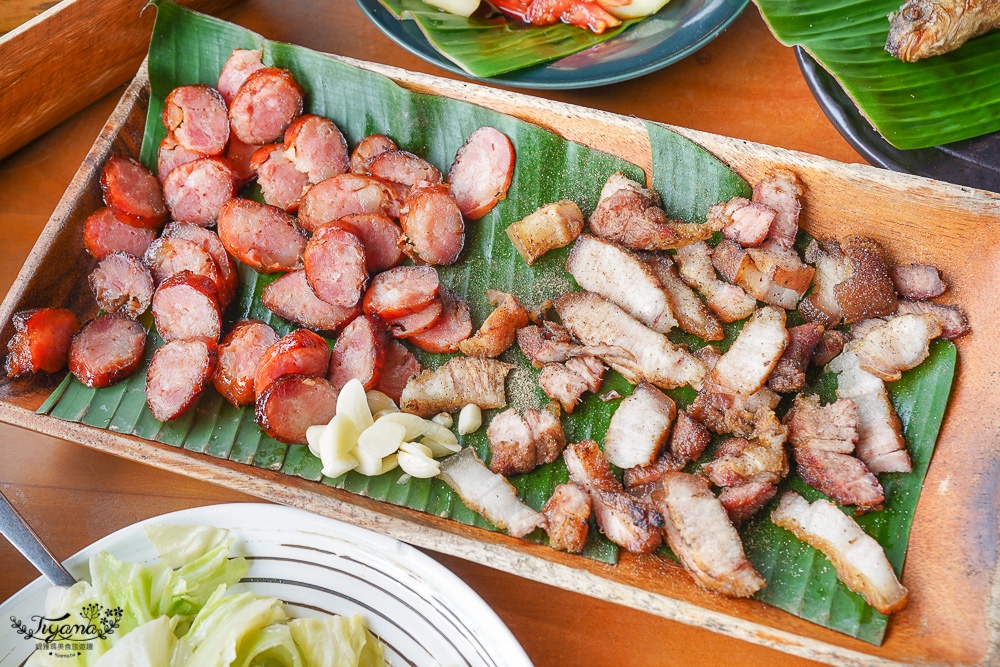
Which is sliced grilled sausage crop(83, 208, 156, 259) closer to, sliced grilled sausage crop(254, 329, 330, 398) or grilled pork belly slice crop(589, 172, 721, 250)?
sliced grilled sausage crop(254, 329, 330, 398)

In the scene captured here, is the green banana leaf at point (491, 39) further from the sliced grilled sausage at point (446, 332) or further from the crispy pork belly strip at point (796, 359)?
the crispy pork belly strip at point (796, 359)

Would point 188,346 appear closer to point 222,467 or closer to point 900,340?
point 222,467

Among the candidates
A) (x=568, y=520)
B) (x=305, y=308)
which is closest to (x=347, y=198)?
(x=305, y=308)

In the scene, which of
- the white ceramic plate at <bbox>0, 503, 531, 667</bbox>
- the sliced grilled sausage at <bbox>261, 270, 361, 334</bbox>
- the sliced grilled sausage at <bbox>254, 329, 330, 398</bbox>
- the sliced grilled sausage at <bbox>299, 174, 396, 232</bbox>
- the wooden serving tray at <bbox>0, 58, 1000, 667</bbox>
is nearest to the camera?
the wooden serving tray at <bbox>0, 58, 1000, 667</bbox>

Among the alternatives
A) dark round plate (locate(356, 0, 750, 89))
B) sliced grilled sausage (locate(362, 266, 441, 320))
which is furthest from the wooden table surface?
sliced grilled sausage (locate(362, 266, 441, 320))

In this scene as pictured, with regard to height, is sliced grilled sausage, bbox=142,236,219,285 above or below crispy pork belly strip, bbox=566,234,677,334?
above

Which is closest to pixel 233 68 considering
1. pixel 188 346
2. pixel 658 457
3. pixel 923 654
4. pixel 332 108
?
pixel 332 108
